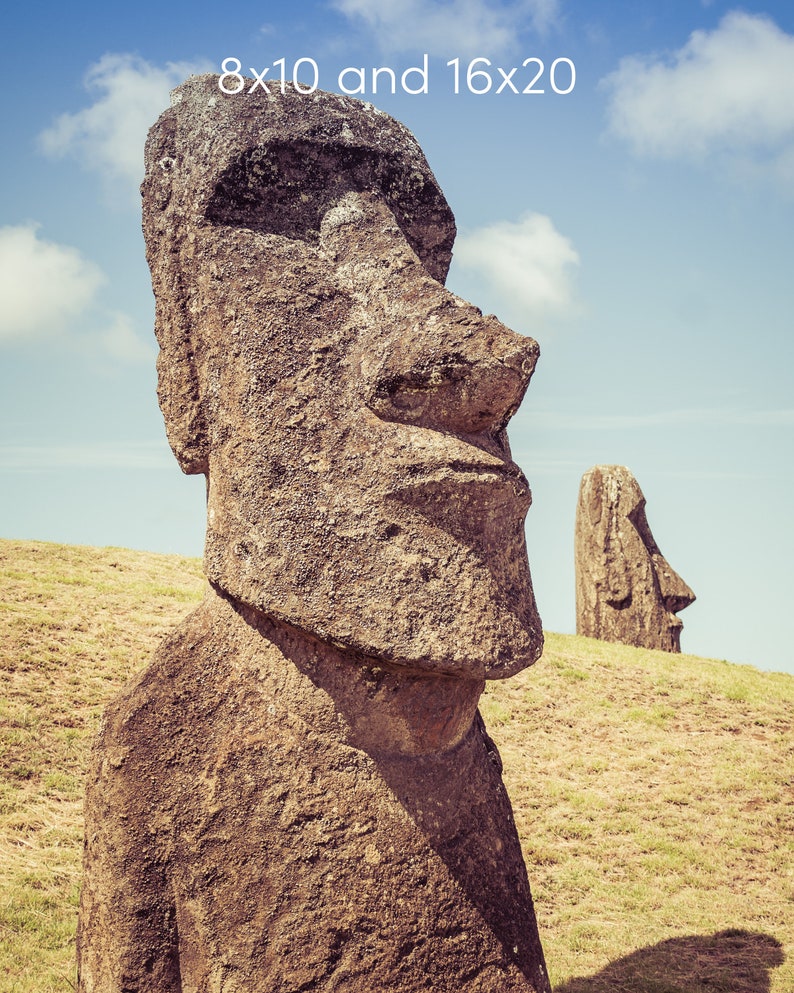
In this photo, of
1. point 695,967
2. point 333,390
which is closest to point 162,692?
point 333,390

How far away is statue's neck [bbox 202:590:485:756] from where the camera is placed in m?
3.15

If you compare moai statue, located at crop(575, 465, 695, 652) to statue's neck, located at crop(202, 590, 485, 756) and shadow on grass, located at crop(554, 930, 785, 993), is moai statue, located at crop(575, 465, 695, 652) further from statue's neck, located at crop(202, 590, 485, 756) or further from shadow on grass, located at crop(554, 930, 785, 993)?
statue's neck, located at crop(202, 590, 485, 756)

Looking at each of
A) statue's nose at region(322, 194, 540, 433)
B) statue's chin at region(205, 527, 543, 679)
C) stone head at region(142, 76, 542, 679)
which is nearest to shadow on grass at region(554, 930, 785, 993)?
statue's chin at region(205, 527, 543, 679)

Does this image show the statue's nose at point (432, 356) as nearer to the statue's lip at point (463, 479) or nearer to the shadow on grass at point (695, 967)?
the statue's lip at point (463, 479)

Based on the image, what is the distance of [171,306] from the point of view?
142 inches

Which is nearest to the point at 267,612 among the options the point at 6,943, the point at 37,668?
the point at 6,943

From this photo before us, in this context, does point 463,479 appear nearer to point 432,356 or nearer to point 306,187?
point 432,356

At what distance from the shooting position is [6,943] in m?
5.82

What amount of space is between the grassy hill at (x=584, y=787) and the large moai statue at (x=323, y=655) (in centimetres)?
283

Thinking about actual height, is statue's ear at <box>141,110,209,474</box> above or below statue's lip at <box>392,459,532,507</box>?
above

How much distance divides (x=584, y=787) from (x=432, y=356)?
24.5ft

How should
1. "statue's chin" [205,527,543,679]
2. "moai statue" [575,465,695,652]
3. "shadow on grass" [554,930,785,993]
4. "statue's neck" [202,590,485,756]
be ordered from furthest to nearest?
"moai statue" [575,465,695,652] → "shadow on grass" [554,930,785,993] → "statue's neck" [202,590,485,756] → "statue's chin" [205,527,543,679]

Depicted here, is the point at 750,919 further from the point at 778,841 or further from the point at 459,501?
the point at 459,501

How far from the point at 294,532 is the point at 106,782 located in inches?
42.0
